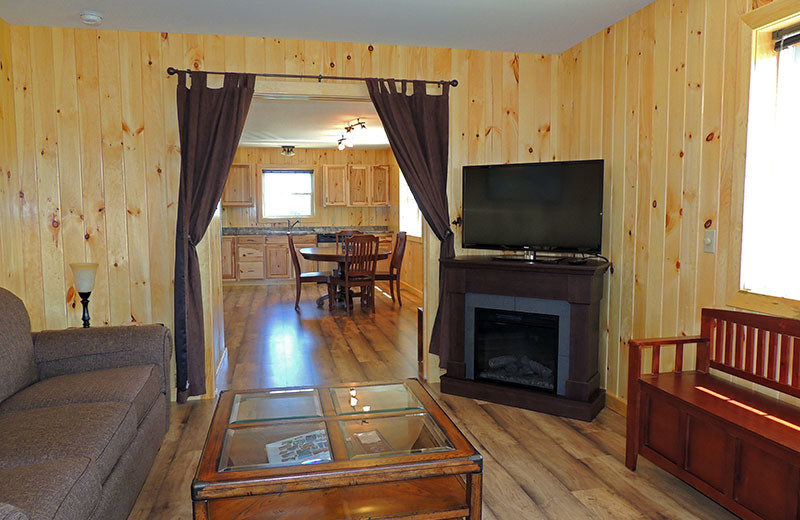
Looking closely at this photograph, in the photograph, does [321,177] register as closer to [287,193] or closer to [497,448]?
[287,193]

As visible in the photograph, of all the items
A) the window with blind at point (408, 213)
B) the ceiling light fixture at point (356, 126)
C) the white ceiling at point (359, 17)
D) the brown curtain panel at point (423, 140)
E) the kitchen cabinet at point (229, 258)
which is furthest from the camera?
the kitchen cabinet at point (229, 258)

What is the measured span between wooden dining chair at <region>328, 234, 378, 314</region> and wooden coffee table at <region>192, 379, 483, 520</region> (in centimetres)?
434

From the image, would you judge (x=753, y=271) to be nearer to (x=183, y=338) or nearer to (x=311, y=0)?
(x=311, y=0)

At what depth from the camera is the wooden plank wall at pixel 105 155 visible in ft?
11.6

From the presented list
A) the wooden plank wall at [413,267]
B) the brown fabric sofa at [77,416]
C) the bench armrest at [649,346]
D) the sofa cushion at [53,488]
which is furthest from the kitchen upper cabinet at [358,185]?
Result: the sofa cushion at [53,488]

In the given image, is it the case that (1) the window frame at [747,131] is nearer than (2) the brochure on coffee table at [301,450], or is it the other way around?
(2) the brochure on coffee table at [301,450]

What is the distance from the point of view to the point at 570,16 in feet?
11.1

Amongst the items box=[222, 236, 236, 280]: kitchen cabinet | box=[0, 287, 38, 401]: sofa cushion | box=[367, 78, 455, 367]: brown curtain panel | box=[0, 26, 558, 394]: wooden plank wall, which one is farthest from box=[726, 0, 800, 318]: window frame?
box=[222, 236, 236, 280]: kitchen cabinet

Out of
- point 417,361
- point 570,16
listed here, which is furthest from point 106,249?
point 570,16

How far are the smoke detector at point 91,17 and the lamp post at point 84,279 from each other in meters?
1.43

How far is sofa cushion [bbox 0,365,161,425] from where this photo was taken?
2.30 metres

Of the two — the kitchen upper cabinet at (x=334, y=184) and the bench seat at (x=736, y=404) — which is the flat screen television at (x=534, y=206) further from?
the kitchen upper cabinet at (x=334, y=184)

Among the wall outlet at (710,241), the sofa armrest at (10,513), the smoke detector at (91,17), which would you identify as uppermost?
the smoke detector at (91,17)

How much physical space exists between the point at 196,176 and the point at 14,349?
1.55m
